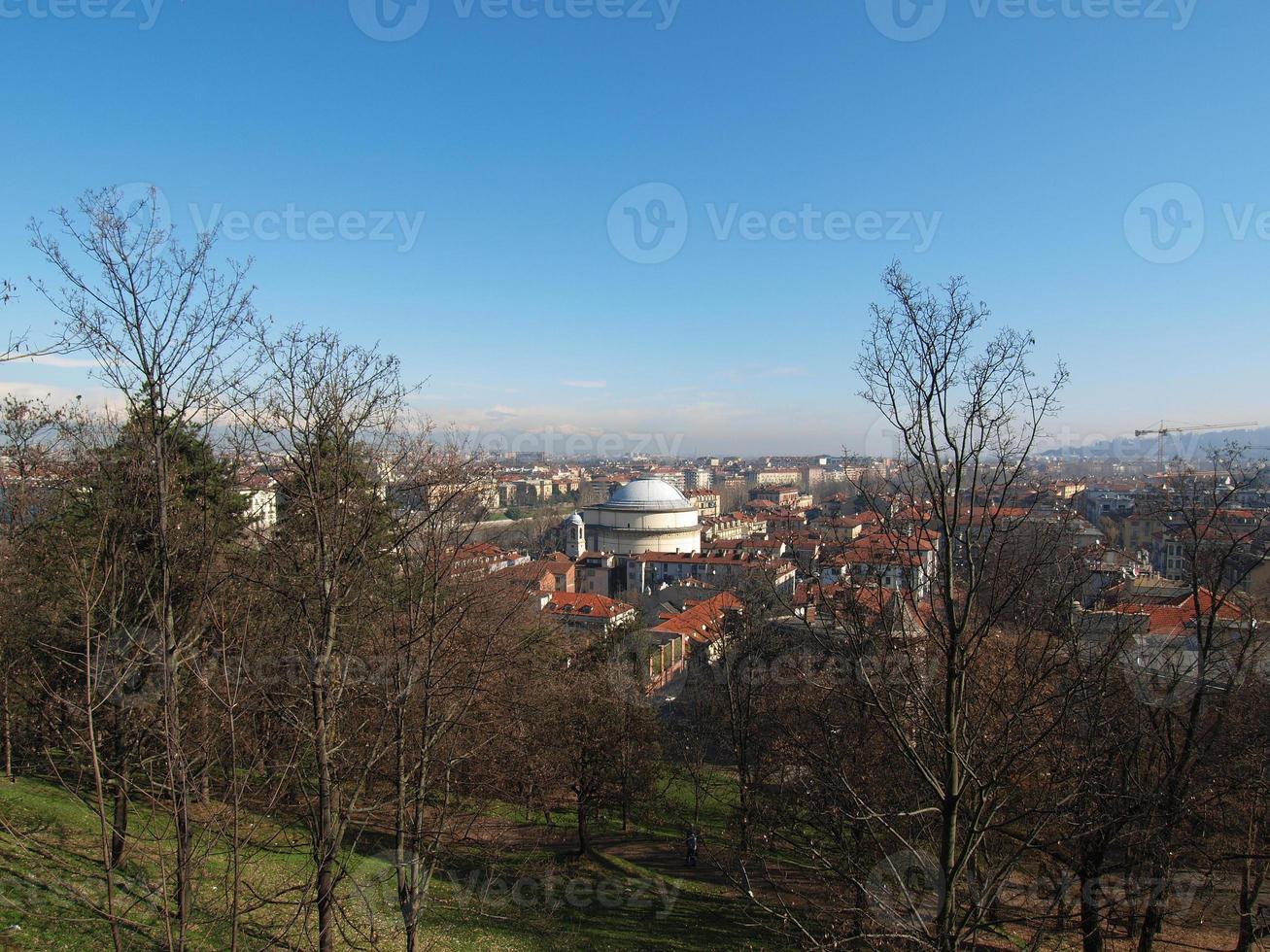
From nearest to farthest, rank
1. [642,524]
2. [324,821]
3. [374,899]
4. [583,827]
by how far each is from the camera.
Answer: [324,821], [374,899], [583,827], [642,524]

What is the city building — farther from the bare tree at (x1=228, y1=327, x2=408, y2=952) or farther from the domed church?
the bare tree at (x1=228, y1=327, x2=408, y2=952)

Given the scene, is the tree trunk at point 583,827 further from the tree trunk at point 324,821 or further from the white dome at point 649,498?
the white dome at point 649,498

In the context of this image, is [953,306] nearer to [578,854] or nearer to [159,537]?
[159,537]

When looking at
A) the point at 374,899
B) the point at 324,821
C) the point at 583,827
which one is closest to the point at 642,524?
the point at 583,827

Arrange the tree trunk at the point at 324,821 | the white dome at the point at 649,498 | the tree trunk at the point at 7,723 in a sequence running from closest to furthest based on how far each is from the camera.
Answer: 1. the tree trunk at the point at 324,821
2. the tree trunk at the point at 7,723
3. the white dome at the point at 649,498

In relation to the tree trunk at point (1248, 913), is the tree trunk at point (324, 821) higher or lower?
higher

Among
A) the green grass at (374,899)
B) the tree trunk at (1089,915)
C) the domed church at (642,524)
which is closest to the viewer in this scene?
the tree trunk at (1089,915)

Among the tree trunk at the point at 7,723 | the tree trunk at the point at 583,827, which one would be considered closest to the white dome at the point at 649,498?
the tree trunk at the point at 583,827

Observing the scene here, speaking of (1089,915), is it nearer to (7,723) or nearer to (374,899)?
(374,899)
